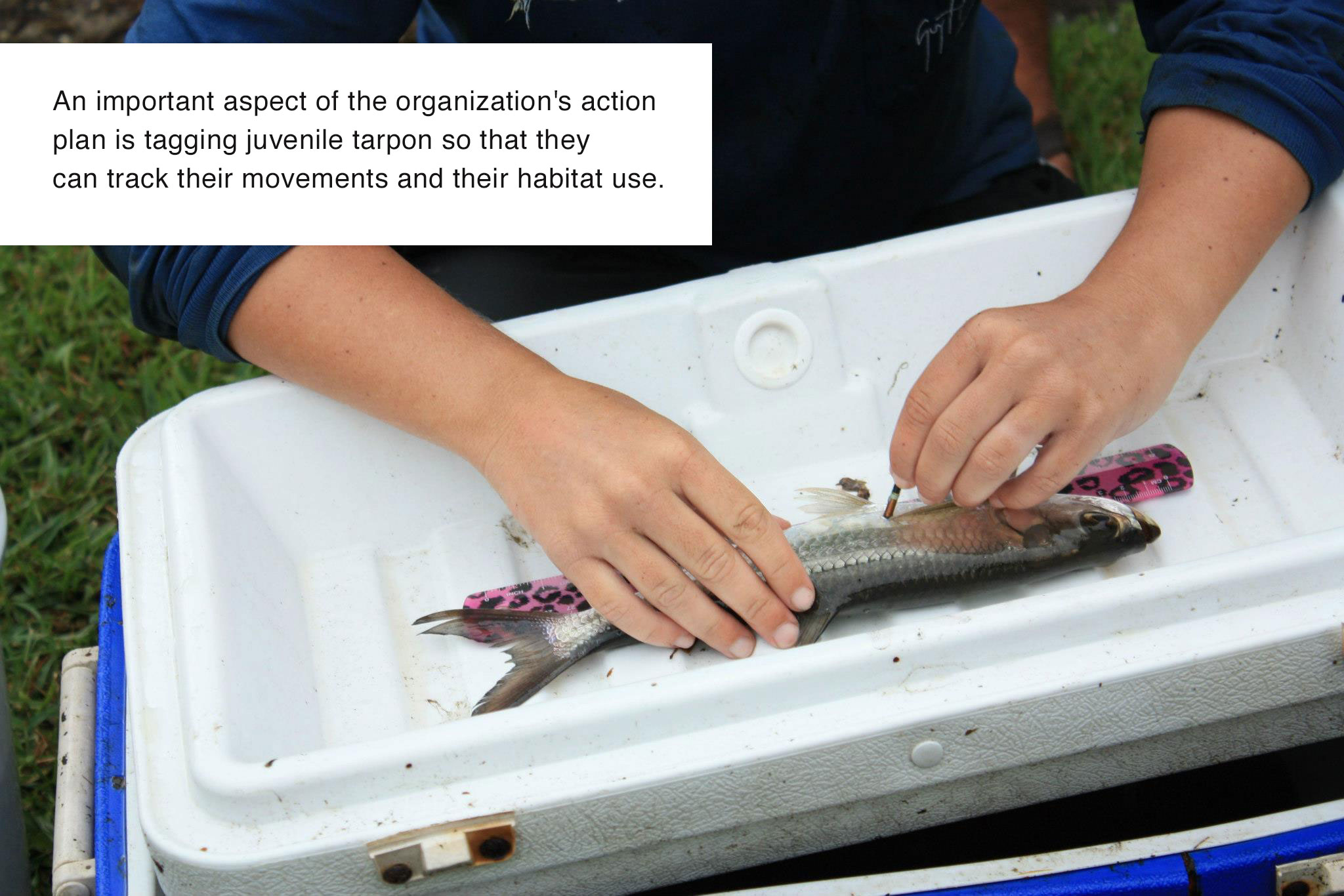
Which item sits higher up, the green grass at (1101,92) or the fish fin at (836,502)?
the green grass at (1101,92)

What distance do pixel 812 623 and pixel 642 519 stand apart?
0.97ft

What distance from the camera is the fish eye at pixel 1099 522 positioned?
1540mm

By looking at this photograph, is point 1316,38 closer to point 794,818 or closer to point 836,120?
point 836,120

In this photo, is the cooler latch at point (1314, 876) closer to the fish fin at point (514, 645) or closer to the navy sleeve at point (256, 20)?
the fish fin at point (514, 645)

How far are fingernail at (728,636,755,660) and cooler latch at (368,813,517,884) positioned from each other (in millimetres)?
372

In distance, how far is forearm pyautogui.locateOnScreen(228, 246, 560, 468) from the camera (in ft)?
4.88

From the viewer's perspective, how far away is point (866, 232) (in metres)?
2.13

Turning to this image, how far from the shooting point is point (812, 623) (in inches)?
58.6

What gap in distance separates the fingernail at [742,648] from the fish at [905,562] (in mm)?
87

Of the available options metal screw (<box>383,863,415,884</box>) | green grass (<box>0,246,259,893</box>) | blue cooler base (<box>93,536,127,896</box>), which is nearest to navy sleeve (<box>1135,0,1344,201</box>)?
metal screw (<box>383,863,415,884</box>)

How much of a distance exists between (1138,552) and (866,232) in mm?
822

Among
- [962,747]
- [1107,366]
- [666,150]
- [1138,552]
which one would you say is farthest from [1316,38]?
[962,747]

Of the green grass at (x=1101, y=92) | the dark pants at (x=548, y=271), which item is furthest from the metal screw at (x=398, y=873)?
the green grass at (x=1101, y=92)

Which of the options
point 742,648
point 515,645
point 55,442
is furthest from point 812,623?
point 55,442
